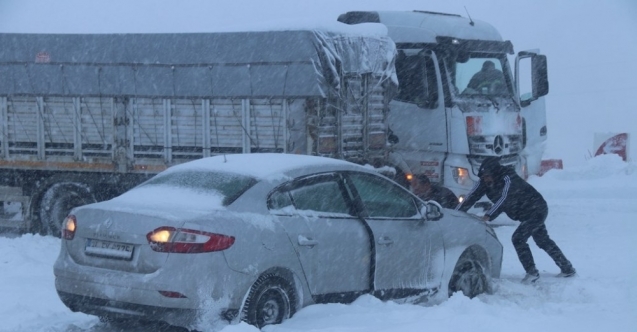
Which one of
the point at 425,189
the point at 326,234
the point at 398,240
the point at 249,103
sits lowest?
the point at 398,240

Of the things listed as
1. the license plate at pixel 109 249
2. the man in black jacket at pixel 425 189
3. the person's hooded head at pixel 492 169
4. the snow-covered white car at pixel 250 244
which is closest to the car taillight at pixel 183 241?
the snow-covered white car at pixel 250 244

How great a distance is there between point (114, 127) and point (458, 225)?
5.61 m

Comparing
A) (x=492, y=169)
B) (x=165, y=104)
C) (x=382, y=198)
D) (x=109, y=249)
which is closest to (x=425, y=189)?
(x=492, y=169)

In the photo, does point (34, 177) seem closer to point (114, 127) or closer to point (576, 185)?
point (114, 127)

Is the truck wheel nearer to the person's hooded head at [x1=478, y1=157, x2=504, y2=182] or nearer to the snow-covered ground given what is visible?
the snow-covered ground

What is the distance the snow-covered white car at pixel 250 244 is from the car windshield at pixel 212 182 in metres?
0.01

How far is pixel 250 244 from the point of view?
6.34 meters

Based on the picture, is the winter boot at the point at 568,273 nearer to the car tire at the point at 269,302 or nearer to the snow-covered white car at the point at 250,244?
the snow-covered white car at the point at 250,244

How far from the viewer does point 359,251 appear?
7.18 m

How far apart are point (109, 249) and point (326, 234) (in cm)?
165

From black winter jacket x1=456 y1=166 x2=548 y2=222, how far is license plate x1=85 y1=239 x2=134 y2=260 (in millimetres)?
4402

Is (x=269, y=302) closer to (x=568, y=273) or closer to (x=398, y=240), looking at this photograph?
(x=398, y=240)

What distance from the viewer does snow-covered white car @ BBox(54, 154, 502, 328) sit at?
6148 millimetres

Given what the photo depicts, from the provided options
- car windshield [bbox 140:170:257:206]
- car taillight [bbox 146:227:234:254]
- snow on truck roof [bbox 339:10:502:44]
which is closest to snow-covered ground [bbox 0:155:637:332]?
car taillight [bbox 146:227:234:254]
